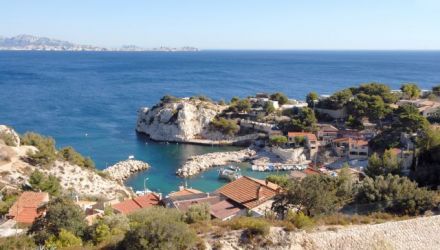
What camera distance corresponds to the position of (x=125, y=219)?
14859 millimetres

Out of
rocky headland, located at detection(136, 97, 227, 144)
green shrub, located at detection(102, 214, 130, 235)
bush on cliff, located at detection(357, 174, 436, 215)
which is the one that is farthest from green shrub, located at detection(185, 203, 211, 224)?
rocky headland, located at detection(136, 97, 227, 144)

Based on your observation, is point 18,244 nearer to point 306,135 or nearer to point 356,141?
point 356,141

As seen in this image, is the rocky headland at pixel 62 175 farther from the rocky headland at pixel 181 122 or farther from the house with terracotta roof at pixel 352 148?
the rocky headland at pixel 181 122

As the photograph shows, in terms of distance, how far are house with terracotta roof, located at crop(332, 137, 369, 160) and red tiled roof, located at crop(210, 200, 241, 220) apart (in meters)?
23.8

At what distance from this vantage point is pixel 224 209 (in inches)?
770

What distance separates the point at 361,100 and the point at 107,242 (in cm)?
4239

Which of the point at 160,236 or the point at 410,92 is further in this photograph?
the point at 410,92

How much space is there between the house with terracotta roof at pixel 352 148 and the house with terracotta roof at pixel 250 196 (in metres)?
21.5

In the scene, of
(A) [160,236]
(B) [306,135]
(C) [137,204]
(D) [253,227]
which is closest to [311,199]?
A: (D) [253,227]

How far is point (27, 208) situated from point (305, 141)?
29.6 metres

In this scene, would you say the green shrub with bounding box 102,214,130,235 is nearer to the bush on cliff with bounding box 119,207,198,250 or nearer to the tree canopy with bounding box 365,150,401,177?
the bush on cliff with bounding box 119,207,198,250

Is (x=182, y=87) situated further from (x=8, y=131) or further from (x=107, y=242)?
(x=107, y=242)

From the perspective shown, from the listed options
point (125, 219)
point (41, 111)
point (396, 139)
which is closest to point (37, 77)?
point (41, 111)

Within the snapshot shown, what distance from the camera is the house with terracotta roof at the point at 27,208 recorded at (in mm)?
19328
